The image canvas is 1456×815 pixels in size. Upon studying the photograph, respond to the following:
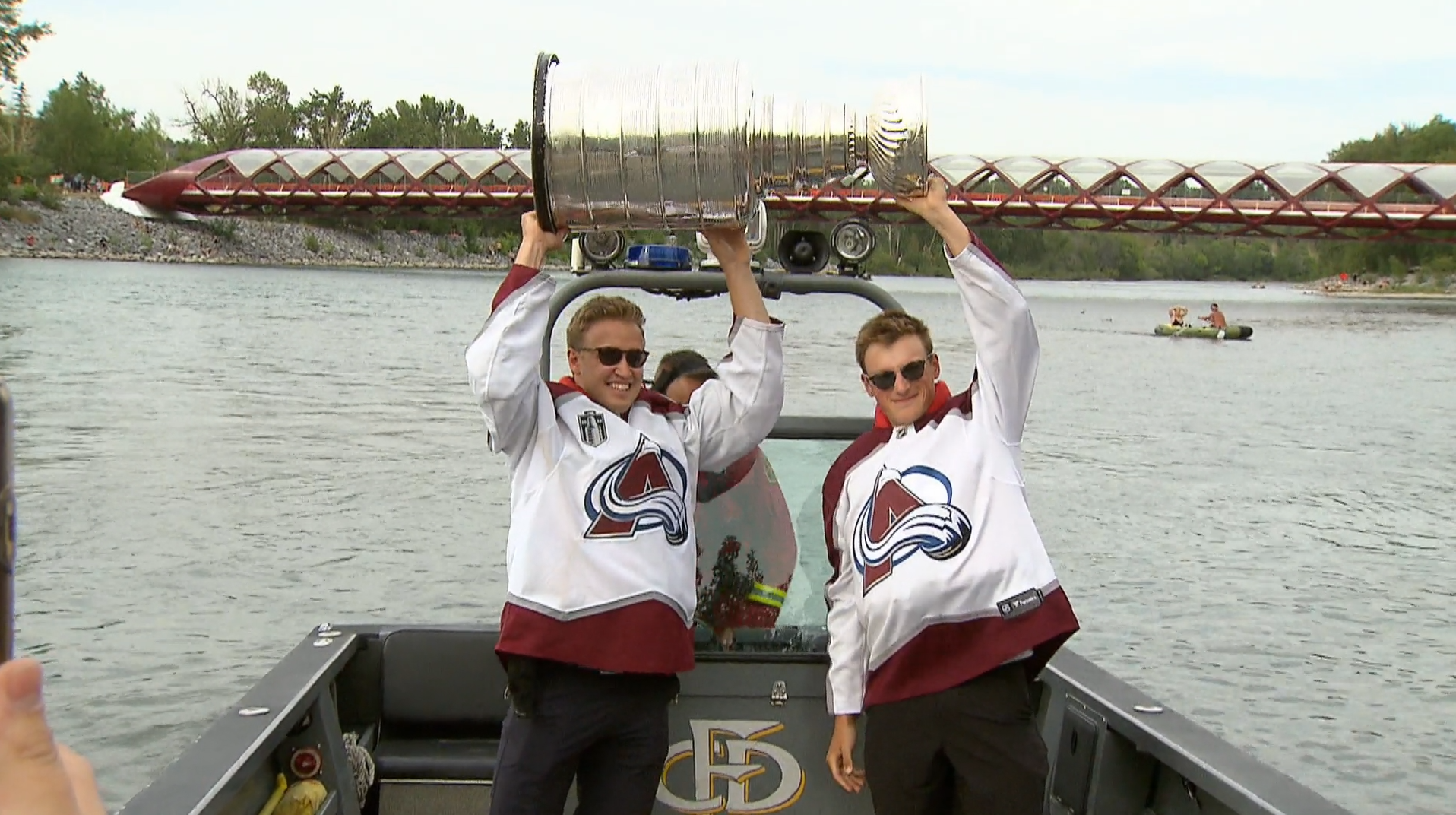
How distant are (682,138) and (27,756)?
2.15 meters

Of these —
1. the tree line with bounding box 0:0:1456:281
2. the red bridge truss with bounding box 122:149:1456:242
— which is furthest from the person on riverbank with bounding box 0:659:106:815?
the tree line with bounding box 0:0:1456:281

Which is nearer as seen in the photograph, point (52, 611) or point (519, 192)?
point (52, 611)

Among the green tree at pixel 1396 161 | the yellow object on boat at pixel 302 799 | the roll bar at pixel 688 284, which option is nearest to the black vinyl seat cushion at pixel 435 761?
the yellow object on boat at pixel 302 799

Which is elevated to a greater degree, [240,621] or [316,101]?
[316,101]

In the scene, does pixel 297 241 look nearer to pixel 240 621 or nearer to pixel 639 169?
pixel 240 621

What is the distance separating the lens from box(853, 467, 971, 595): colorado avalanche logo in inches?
110

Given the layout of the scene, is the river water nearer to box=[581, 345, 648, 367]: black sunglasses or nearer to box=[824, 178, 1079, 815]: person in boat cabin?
box=[581, 345, 648, 367]: black sunglasses

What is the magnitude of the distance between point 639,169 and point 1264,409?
2839 centimetres

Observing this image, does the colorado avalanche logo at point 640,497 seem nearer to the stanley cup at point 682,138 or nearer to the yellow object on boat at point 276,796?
the stanley cup at point 682,138

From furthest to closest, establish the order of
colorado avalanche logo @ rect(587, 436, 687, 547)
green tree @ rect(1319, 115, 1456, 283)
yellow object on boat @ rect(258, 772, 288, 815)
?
1. green tree @ rect(1319, 115, 1456, 283)
2. yellow object on boat @ rect(258, 772, 288, 815)
3. colorado avalanche logo @ rect(587, 436, 687, 547)

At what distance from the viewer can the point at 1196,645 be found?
11453 mm

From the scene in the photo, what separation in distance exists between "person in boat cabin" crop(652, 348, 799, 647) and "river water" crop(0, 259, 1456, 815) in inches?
134

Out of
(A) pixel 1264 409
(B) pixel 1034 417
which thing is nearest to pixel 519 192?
(B) pixel 1034 417

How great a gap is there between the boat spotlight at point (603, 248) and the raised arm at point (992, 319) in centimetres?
102
